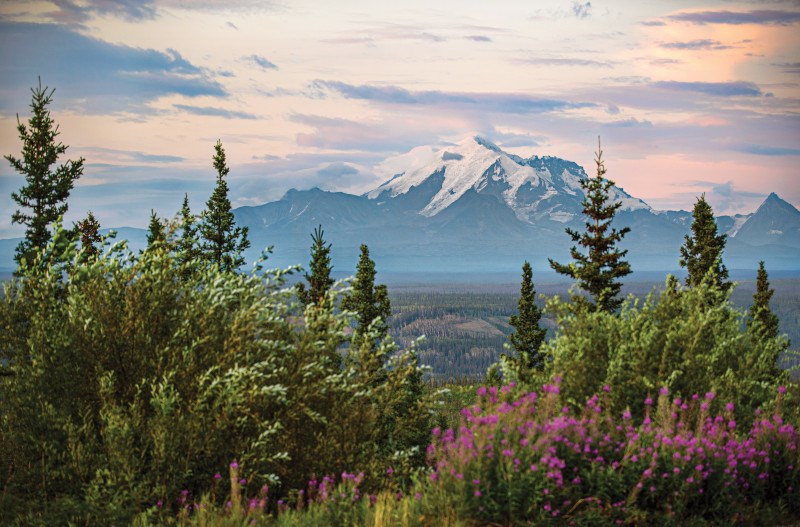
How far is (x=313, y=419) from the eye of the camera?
395 inches

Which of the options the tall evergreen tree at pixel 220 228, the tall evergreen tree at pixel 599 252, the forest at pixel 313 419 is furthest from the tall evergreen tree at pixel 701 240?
the forest at pixel 313 419

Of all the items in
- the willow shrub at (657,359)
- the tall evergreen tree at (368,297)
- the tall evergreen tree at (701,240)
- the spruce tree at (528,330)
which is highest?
the tall evergreen tree at (701,240)

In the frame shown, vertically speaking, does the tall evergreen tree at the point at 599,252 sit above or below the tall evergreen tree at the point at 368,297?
above

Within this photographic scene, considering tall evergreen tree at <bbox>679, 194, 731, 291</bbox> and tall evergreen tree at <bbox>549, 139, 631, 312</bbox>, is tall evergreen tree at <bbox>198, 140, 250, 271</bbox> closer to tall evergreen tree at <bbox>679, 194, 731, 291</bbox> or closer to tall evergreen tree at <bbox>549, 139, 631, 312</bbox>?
tall evergreen tree at <bbox>549, 139, 631, 312</bbox>

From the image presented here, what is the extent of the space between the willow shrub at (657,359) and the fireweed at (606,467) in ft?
4.09

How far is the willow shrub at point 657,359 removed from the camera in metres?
11.2

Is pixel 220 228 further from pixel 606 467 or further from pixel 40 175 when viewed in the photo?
pixel 606 467

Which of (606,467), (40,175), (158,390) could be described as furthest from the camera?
(40,175)

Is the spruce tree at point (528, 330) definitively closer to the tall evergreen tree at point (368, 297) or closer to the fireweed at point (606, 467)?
the tall evergreen tree at point (368, 297)

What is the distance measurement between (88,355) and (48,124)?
28.4 m

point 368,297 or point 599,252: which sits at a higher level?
point 599,252

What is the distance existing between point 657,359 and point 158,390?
306 inches

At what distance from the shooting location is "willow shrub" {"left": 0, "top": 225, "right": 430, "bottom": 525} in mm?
8953

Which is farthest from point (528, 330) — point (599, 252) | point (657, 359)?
point (657, 359)
